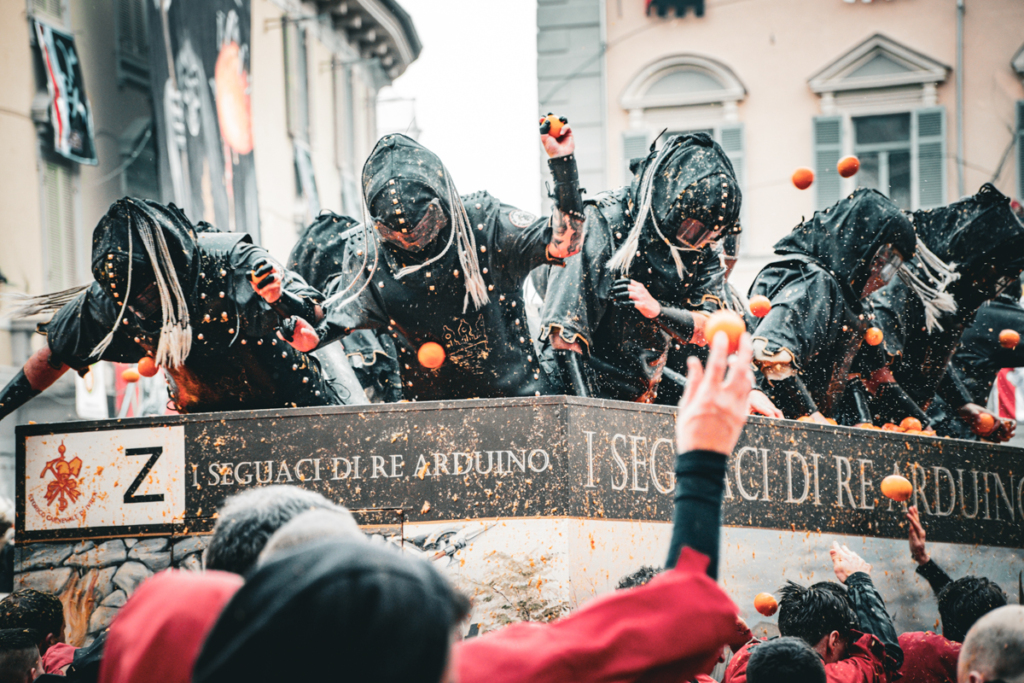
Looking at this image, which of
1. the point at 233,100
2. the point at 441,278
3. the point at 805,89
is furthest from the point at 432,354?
the point at 233,100

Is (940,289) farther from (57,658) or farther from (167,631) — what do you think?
(167,631)

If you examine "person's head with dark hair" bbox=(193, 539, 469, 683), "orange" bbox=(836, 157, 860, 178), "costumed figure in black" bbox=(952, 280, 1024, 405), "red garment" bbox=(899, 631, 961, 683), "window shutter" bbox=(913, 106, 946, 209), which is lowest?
"red garment" bbox=(899, 631, 961, 683)

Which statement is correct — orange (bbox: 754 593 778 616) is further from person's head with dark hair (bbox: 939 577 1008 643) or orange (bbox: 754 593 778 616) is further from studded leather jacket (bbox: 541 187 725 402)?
studded leather jacket (bbox: 541 187 725 402)

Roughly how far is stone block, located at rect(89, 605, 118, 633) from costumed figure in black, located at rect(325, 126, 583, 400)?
1388 millimetres

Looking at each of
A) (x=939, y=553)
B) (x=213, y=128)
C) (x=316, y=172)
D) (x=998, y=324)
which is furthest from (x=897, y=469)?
(x=316, y=172)

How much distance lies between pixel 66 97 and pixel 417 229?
11441 millimetres

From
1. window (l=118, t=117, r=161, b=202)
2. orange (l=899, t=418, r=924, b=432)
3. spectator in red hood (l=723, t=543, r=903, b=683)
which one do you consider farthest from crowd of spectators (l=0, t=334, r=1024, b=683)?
window (l=118, t=117, r=161, b=202)

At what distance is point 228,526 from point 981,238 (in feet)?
18.2

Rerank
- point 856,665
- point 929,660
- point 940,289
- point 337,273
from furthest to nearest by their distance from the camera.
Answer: point 940,289 → point 337,273 → point 929,660 → point 856,665

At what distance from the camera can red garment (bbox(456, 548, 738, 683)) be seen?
1.57 m

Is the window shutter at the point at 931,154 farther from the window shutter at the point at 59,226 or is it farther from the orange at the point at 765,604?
the orange at the point at 765,604

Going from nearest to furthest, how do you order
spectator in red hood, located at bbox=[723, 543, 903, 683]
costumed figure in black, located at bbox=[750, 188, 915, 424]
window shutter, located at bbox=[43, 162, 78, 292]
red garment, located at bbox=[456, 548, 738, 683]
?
Result: red garment, located at bbox=[456, 548, 738, 683] → spectator in red hood, located at bbox=[723, 543, 903, 683] → costumed figure in black, located at bbox=[750, 188, 915, 424] → window shutter, located at bbox=[43, 162, 78, 292]

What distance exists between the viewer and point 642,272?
16.6 feet

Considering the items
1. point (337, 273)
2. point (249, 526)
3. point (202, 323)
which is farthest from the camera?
point (337, 273)
